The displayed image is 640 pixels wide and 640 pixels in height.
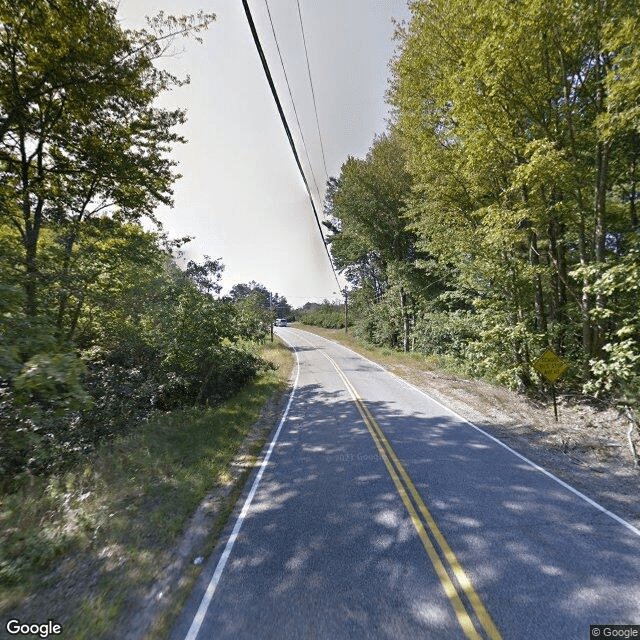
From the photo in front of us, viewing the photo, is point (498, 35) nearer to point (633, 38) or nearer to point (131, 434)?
point (633, 38)

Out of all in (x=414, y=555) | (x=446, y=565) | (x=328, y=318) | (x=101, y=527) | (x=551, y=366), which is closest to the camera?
(x=446, y=565)

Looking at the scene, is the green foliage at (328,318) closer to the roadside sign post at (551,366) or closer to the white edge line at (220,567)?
the roadside sign post at (551,366)

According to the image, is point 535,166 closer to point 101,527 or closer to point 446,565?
point 446,565

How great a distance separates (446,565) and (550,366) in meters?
7.43

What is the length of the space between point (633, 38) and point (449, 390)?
1164 centimetres

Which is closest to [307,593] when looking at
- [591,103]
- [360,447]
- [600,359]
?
[360,447]

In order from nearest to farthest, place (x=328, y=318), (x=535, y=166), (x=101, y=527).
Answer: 1. (x=101, y=527)
2. (x=535, y=166)
3. (x=328, y=318)

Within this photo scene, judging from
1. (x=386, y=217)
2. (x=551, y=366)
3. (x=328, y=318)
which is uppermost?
(x=386, y=217)

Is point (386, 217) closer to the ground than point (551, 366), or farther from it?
farther from it

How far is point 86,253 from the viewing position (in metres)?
9.41
